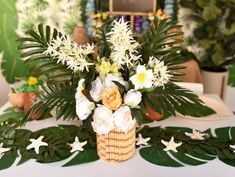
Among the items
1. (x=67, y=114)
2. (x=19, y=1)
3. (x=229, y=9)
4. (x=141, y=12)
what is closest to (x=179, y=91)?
(x=67, y=114)

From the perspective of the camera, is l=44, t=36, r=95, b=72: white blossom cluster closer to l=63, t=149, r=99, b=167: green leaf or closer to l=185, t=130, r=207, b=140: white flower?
l=63, t=149, r=99, b=167: green leaf

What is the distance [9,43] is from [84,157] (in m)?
2.47

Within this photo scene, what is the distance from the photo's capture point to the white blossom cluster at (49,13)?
3.17 meters

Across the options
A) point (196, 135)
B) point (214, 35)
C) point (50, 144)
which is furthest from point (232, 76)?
point (50, 144)

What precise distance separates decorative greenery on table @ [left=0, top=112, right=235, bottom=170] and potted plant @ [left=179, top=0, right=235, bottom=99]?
1.88m

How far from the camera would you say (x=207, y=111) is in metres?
1.57

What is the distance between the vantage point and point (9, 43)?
325 cm

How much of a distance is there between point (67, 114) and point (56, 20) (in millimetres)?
2380

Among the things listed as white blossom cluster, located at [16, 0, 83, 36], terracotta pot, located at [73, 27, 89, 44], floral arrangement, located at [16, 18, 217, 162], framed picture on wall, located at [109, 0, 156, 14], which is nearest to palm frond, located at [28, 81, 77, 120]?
floral arrangement, located at [16, 18, 217, 162]

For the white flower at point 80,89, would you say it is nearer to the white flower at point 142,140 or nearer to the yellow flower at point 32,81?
the white flower at point 142,140

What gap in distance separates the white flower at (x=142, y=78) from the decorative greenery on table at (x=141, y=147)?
31 centimetres

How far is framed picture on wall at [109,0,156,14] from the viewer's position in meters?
3.04

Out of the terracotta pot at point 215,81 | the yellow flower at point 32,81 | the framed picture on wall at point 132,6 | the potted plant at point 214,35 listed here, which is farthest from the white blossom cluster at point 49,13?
the yellow flower at point 32,81

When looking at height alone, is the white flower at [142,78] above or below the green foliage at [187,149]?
above
